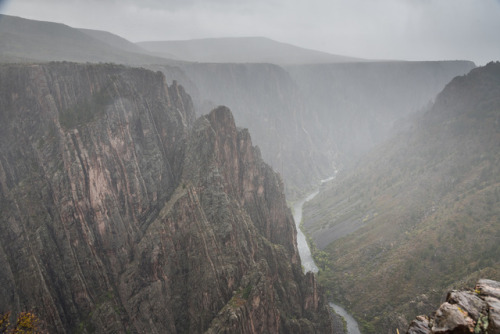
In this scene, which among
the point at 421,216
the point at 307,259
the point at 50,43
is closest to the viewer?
the point at 421,216

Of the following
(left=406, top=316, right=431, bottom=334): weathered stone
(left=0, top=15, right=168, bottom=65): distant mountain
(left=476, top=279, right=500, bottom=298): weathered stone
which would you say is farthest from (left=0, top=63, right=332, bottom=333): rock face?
(left=0, top=15, right=168, bottom=65): distant mountain

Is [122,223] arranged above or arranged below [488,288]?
below

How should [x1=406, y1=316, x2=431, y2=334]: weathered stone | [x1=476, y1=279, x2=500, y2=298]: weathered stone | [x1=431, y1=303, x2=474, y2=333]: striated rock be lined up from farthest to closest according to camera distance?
[x1=406, y1=316, x2=431, y2=334]: weathered stone < [x1=476, y1=279, x2=500, y2=298]: weathered stone < [x1=431, y1=303, x2=474, y2=333]: striated rock

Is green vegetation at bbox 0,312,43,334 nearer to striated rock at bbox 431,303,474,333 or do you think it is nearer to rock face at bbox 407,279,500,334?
striated rock at bbox 431,303,474,333

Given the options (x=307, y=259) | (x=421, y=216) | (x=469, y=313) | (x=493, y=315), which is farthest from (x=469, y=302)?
(x=421, y=216)

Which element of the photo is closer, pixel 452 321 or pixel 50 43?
pixel 452 321

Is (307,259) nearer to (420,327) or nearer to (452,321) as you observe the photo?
(420,327)

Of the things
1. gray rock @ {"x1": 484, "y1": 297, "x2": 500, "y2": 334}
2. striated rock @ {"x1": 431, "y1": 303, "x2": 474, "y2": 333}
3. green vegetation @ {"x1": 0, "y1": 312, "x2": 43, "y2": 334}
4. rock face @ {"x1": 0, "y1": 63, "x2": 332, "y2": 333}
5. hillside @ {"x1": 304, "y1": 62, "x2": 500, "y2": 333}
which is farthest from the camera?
hillside @ {"x1": 304, "y1": 62, "x2": 500, "y2": 333}

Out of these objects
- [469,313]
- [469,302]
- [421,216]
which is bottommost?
[421,216]
